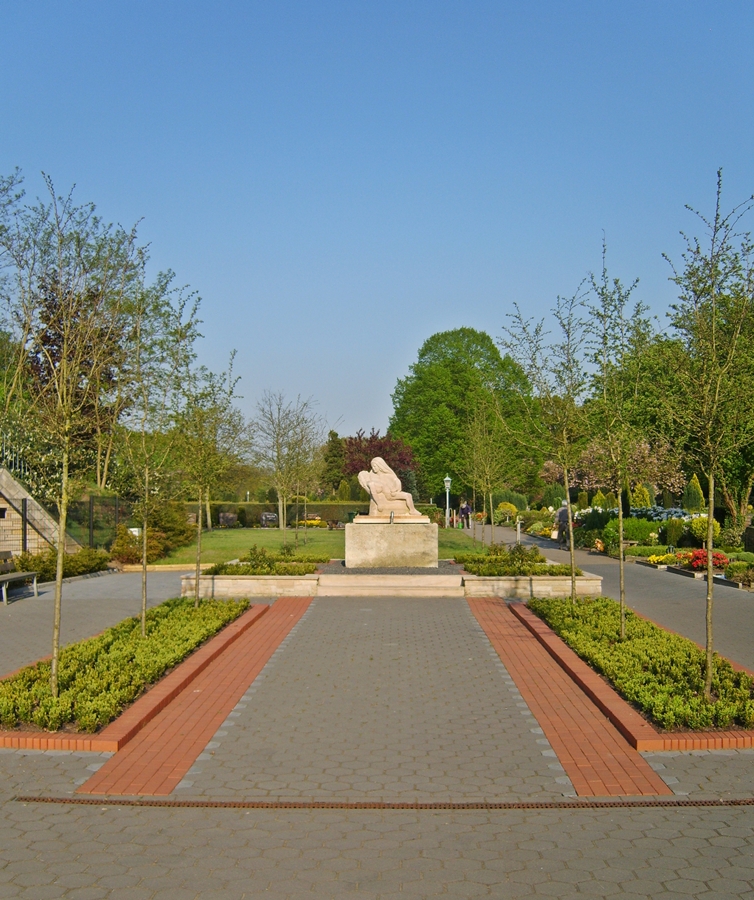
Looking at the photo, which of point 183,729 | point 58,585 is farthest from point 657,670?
point 58,585

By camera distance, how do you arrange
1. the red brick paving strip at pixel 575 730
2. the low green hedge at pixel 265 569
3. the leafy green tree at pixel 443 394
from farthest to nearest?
the leafy green tree at pixel 443 394, the low green hedge at pixel 265 569, the red brick paving strip at pixel 575 730

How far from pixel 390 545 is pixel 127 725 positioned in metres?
11.7

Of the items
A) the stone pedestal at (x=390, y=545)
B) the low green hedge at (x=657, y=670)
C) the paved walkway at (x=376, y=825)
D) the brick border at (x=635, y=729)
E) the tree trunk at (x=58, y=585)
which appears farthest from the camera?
the stone pedestal at (x=390, y=545)

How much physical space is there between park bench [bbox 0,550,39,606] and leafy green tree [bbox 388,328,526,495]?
35.5 meters

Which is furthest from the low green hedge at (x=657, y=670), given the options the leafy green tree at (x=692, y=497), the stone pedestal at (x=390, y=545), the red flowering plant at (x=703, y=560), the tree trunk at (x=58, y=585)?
the leafy green tree at (x=692, y=497)

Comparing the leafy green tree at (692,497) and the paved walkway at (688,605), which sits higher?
the leafy green tree at (692,497)

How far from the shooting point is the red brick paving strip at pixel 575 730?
6.75 m

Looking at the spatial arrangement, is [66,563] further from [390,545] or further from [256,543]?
[390,545]

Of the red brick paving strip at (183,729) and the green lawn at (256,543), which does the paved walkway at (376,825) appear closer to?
the red brick paving strip at (183,729)

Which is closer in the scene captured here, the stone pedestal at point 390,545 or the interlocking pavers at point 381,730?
the interlocking pavers at point 381,730

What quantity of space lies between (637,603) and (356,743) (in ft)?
33.1

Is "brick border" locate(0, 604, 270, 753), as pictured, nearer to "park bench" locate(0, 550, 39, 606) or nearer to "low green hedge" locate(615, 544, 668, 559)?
"park bench" locate(0, 550, 39, 606)

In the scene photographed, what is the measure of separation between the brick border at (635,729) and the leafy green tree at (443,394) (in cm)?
4233

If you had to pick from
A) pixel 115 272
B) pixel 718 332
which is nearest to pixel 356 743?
pixel 718 332
